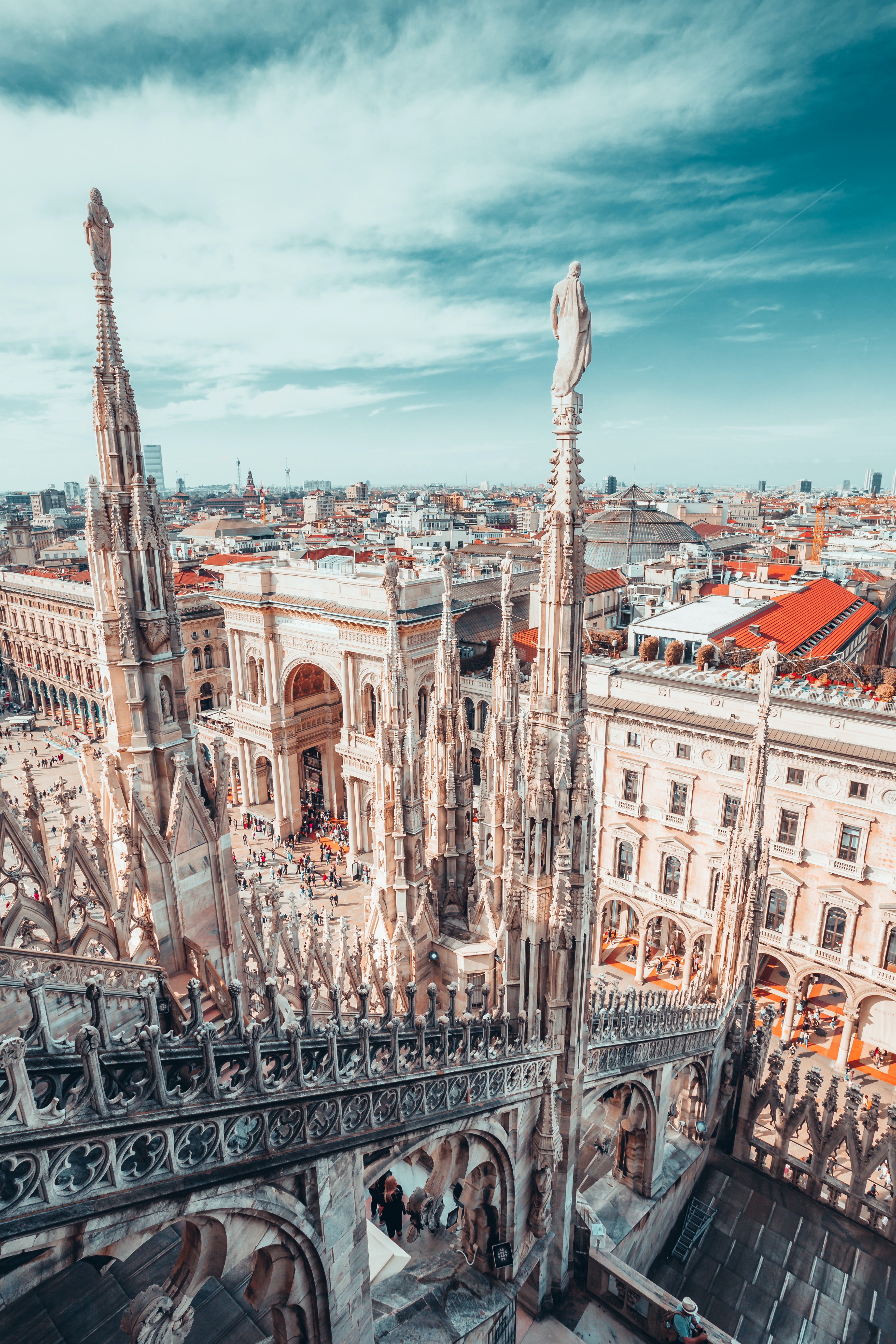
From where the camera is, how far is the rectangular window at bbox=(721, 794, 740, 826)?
2656cm

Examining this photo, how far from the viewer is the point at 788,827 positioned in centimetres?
2514

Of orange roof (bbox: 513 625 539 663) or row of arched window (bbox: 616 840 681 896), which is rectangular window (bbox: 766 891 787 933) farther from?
orange roof (bbox: 513 625 539 663)

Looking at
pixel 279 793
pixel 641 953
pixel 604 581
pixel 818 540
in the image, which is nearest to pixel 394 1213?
pixel 641 953

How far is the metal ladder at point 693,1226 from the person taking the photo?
13.3 metres

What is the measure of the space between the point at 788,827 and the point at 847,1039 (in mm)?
7494

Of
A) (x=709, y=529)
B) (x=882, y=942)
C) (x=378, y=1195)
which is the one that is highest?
(x=709, y=529)

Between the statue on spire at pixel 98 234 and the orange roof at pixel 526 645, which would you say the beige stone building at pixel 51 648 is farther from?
the statue on spire at pixel 98 234

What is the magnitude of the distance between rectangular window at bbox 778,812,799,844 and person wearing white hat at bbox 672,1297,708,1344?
1826 cm

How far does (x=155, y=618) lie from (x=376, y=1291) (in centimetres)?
900

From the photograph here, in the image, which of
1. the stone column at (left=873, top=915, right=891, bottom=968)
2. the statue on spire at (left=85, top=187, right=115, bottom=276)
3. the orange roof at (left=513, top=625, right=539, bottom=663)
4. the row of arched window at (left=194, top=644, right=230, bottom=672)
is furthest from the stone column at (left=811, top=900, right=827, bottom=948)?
the row of arched window at (left=194, top=644, right=230, bottom=672)

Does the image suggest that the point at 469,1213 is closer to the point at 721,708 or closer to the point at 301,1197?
the point at 301,1197

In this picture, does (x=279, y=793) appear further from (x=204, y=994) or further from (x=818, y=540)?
(x=818, y=540)

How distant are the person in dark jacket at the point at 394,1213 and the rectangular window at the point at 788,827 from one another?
18838 mm

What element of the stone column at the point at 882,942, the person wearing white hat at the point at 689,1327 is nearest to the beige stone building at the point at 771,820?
the stone column at the point at 882,942
